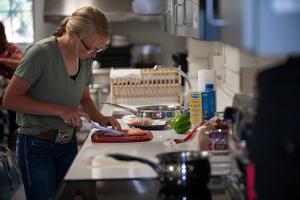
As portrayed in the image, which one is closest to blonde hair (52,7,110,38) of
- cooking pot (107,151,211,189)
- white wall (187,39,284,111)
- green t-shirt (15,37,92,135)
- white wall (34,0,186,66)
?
green t-shirt (15,37,92,135)

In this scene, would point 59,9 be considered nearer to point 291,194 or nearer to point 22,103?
point 22,103

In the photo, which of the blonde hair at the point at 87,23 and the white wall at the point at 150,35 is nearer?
the blonde hair at the point at 87,23

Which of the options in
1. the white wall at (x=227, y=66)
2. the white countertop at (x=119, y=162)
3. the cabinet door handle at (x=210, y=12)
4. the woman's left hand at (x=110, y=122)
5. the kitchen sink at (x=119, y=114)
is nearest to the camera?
the cabinet door handle at (x=210, y=12)

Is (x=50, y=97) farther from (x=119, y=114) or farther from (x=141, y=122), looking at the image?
(x=119, y=114)

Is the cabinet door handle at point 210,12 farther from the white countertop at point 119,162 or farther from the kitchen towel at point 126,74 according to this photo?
the kitchen towel at point 126,74

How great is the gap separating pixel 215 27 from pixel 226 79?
2117mm

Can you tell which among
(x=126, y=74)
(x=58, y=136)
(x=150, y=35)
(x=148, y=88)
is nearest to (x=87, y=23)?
(x=58, y=136)

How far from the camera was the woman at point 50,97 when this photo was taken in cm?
249

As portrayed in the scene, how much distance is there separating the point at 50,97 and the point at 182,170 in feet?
3.47

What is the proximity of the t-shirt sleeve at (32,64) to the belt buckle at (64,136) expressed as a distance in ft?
0.91

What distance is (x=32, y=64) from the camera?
250 cm

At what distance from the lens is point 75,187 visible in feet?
6.85

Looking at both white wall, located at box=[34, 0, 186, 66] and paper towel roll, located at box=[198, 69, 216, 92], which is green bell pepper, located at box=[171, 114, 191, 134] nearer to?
paper towel roll, located at box=[198, 69, 216, 92]

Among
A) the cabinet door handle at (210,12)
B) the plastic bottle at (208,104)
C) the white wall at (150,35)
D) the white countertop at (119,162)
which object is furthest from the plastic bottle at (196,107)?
the white wall at (150,35)
